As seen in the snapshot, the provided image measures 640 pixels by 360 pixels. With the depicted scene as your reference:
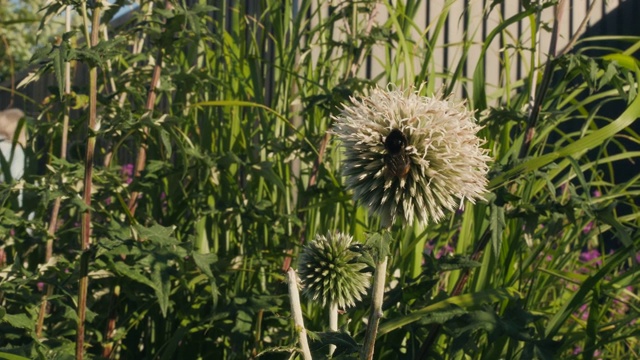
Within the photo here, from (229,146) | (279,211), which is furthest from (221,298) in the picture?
(229,146)

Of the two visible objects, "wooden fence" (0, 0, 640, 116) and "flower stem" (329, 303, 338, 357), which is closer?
"flower stem" (329, 303, 338, 357)

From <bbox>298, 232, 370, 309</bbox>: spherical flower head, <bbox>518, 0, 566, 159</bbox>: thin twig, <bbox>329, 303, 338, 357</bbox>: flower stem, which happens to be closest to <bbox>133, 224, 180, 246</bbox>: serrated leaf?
<bbox>298, 232, 370, 309</bbox>: spherical flower head

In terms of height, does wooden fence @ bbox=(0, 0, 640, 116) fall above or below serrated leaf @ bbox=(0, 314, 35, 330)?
above

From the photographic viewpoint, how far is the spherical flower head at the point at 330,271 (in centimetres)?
175

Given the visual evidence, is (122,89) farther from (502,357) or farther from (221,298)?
(502,357)

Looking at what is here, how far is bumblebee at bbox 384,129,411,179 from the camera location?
4.57ft

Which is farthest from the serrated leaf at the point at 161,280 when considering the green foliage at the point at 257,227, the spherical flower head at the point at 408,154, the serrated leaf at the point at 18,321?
the spherical flower head at the point at 408,154

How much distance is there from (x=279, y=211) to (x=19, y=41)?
603 inches

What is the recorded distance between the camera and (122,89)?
2.37m

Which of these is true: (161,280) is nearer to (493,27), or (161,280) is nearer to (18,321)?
(18,321)

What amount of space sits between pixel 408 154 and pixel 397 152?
0.02 m

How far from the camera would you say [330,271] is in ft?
5.79

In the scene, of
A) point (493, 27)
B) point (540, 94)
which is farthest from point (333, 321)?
point (493, 27)

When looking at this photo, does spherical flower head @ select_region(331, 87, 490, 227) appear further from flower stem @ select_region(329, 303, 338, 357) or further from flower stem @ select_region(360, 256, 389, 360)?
flower stem @ select_region(329, 303, 338, 357)
